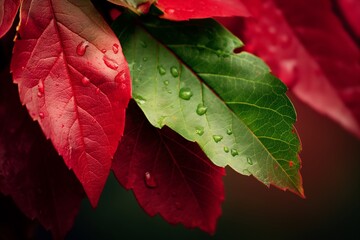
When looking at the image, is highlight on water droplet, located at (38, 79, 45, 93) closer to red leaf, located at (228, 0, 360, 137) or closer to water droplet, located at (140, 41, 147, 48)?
water droplet, located at (140, 41, 147, 48)

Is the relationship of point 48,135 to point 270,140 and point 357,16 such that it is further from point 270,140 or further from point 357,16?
point 357,16

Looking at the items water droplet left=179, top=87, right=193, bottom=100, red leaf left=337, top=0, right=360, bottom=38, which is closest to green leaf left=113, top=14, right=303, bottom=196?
water droplet left=179, top=87, right=193, bottom=100

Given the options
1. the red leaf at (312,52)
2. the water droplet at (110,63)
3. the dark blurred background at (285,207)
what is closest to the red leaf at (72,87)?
the water droplet at (110,63)

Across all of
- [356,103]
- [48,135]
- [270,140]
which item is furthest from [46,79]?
[356,103]

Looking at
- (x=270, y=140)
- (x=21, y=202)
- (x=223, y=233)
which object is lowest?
(x=223, y=233)

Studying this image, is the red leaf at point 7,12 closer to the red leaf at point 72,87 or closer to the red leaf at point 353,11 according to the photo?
the red leaf at point 72,87

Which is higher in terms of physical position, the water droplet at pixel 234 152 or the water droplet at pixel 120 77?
the water droplet at pixel 120 77

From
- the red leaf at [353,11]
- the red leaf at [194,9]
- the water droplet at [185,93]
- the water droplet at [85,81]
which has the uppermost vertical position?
the red leaf at [194,9]

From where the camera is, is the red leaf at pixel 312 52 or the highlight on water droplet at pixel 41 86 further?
the red leaf at pixel 312 52
